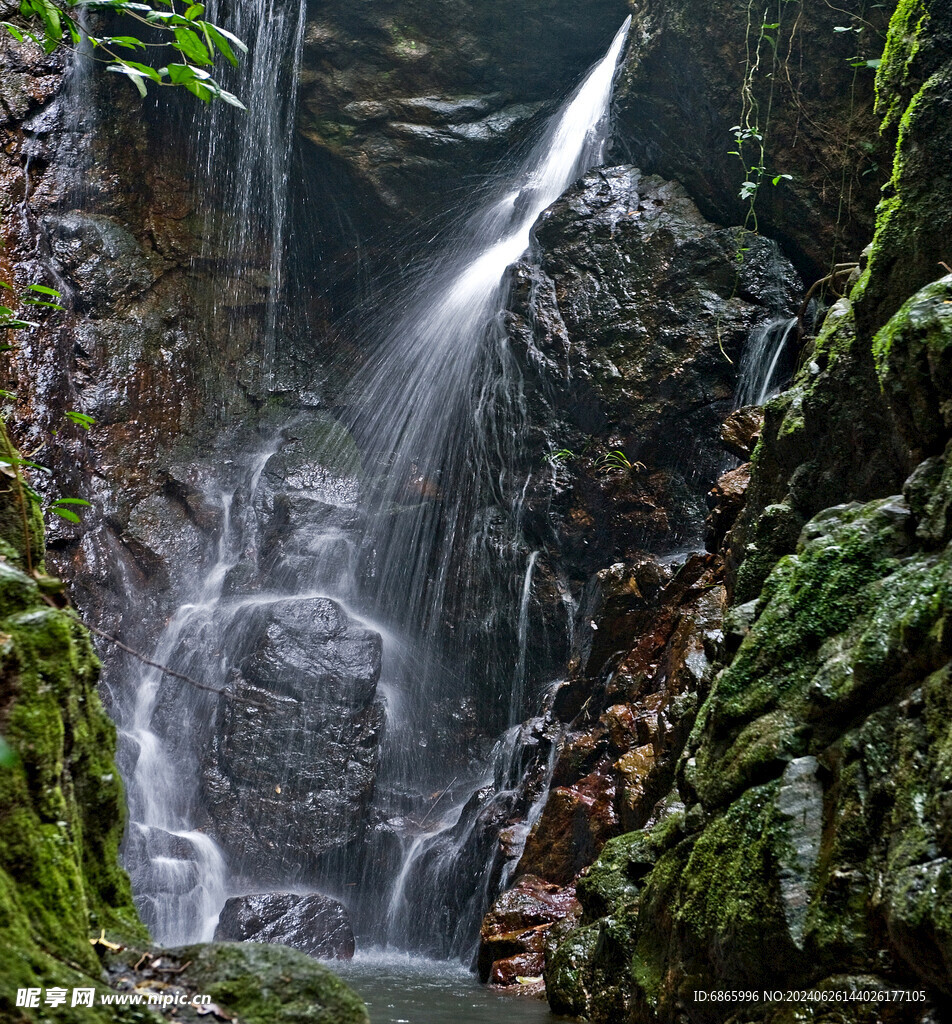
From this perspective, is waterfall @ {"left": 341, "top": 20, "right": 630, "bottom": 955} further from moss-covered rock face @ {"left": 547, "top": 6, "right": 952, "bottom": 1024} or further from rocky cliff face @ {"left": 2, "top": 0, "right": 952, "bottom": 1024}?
moss-covered rock face @ {"left": 547, "top": 6, "right": 952, "bottom": 1024}

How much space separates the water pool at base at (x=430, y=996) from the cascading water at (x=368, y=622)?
0.80 metres

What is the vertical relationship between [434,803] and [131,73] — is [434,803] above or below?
below

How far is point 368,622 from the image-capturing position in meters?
11.8

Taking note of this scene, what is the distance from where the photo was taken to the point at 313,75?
13625 mm

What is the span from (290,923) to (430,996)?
2466 millimetres

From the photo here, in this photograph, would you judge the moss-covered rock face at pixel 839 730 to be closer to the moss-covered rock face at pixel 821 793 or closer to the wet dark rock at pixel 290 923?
the moss-covered rock face at pixel 821 793

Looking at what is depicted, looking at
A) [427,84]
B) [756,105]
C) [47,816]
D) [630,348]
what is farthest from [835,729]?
[427,84]

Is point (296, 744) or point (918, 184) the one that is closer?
point (918, 184)

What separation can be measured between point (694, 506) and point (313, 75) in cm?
910

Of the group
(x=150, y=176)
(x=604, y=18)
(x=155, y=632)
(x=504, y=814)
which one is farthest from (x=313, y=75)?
(x=504, y=814)

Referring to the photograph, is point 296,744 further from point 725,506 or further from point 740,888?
point 740,888

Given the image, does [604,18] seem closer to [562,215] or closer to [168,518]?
[562,215]

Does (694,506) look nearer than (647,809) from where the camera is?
No


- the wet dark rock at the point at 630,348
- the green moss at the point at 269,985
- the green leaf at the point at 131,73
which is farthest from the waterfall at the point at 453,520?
the green leaf at the point at 131,73
